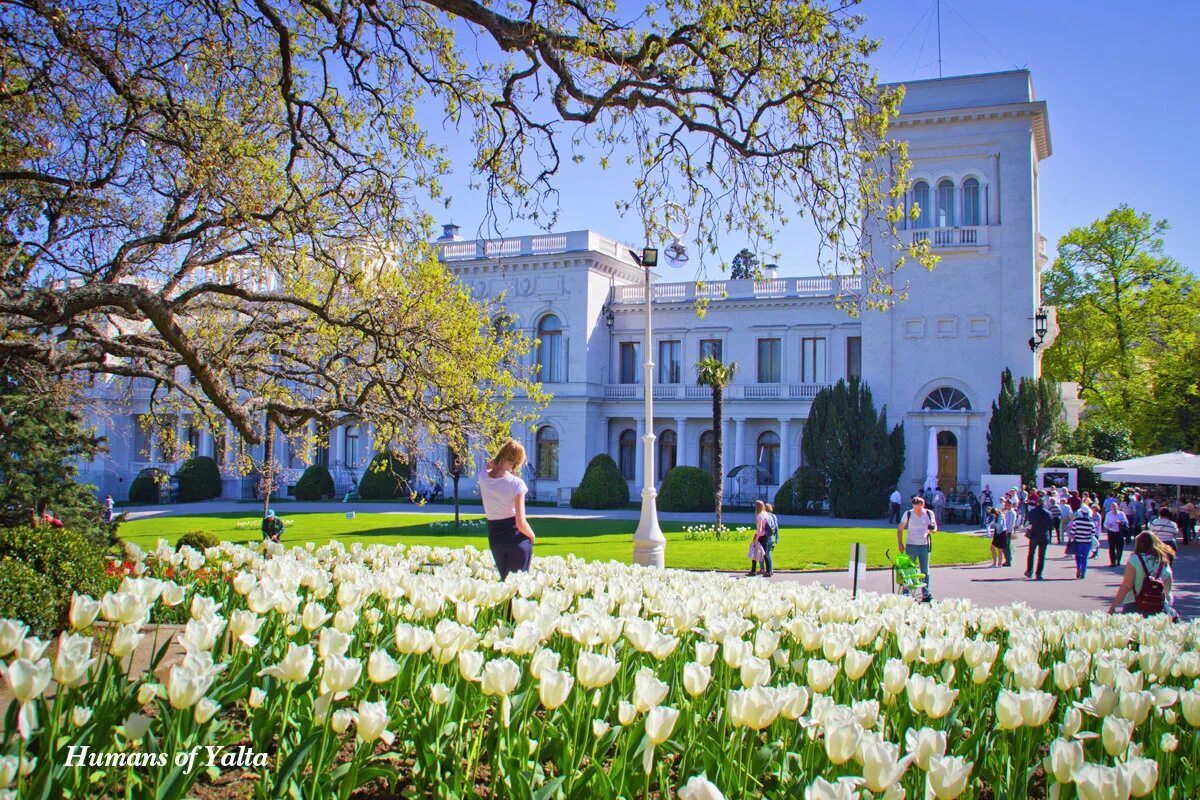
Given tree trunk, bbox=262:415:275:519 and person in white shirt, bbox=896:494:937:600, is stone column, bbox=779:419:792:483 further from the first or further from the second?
person in white shirt, bbox=896:494:937:600

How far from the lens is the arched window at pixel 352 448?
5162 centimetres

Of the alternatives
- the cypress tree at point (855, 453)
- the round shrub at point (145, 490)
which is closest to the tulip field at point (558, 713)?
the cypress tree at point (855, 453)

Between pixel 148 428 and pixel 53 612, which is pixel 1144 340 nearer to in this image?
pixel 148 428

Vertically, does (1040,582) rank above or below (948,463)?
below

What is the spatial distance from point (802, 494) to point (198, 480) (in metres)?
32.1

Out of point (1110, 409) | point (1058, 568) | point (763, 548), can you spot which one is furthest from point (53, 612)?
point (1110, 409)

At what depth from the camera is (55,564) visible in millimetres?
7070

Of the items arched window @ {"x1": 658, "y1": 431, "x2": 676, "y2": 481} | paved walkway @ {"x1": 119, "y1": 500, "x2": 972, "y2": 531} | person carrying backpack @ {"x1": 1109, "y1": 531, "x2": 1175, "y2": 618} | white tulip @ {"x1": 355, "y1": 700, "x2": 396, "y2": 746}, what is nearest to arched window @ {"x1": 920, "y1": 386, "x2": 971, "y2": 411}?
paved walkway @ {"x1": 119, "y1": 500, "x2": 972, "y2": 531}

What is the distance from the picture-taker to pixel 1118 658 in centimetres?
419

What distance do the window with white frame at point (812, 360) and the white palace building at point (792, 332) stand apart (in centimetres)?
7

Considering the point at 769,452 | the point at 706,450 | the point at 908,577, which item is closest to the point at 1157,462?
the point at 908,577

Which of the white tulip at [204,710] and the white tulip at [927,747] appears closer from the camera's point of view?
the white tulip at [927,747]

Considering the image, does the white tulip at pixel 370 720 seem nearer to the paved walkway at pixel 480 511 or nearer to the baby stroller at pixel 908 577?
the baby stroller at pixel 908 577

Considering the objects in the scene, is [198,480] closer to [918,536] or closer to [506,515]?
[918,536]
